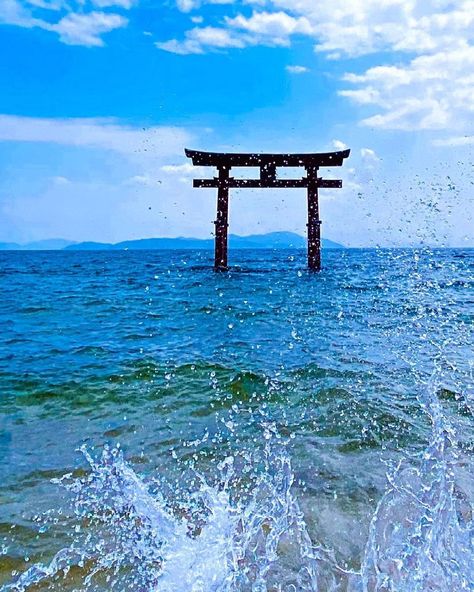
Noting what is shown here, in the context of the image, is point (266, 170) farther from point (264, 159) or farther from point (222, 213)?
point (222, 213)

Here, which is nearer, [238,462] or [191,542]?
[191,542]

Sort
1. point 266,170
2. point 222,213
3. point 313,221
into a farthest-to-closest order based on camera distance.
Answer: point 313,221, point 222,213, point 266,170

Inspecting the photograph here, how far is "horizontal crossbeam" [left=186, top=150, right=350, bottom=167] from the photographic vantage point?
17797 mm

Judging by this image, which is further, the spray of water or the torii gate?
the torii gate

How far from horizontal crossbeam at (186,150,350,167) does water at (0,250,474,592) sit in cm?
1018

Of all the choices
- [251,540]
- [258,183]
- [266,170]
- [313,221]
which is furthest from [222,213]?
[251,540]

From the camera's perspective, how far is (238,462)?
4.18 metres

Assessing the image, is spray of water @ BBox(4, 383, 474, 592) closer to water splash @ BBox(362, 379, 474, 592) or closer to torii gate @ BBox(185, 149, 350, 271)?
water splash @ BBox(362, 379, 474, 592)

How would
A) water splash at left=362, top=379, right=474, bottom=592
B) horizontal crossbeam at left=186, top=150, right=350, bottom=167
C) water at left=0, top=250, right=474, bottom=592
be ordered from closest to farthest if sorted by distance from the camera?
water splash at left=362, top=379, right=474, bottom=592
water at left=0, top=250, right=474, bottom=592
horizontal crossbeam at left=186, top=150, right=350, bottom=167

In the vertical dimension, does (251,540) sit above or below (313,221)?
below

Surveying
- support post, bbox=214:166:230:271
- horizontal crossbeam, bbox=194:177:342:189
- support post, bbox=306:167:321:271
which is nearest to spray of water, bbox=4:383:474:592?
horizontal crossbeam, bbox=194:177:342:189

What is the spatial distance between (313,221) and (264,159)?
129 inches

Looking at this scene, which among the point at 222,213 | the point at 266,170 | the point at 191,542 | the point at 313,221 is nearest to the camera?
the point at 191,542

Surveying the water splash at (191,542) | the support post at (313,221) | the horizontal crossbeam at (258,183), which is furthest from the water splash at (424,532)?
the support post at (313,221)
